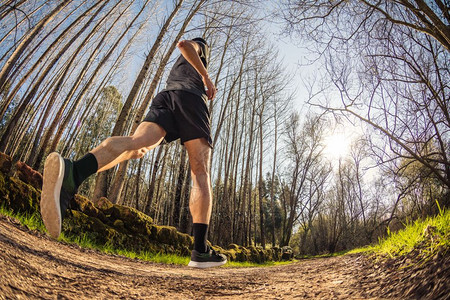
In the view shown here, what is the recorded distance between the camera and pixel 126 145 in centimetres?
148

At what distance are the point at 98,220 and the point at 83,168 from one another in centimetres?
272

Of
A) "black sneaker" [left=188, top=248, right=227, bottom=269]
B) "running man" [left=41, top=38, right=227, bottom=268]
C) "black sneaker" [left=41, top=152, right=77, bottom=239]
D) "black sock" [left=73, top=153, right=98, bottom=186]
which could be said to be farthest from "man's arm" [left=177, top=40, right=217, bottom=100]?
"black sneaker" [left=188, top=248, right=227, bottom=269]

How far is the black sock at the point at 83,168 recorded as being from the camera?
132 cm

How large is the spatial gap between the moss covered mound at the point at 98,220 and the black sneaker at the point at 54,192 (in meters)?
1.95

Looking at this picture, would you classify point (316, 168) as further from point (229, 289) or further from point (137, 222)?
point (229, 289)

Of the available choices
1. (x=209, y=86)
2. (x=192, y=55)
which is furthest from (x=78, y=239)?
(x=192, y=55)

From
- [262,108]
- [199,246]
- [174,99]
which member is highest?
[262,108]

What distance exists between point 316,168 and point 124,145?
19111 mm

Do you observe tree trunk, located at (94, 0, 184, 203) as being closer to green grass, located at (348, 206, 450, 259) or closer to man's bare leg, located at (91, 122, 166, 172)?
man's bare leg, located at (91, 122, 166, 172)

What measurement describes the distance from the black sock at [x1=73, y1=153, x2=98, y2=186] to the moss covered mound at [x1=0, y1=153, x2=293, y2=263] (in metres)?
1.95

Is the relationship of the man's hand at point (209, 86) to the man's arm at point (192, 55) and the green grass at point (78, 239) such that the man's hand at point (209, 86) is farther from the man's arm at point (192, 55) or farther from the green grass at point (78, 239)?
the green grass at point (78, 239)

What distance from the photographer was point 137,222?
4266mm

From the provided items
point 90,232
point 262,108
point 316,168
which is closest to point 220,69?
point 262,108

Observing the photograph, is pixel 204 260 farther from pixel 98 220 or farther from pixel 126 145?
pixel 98 220
